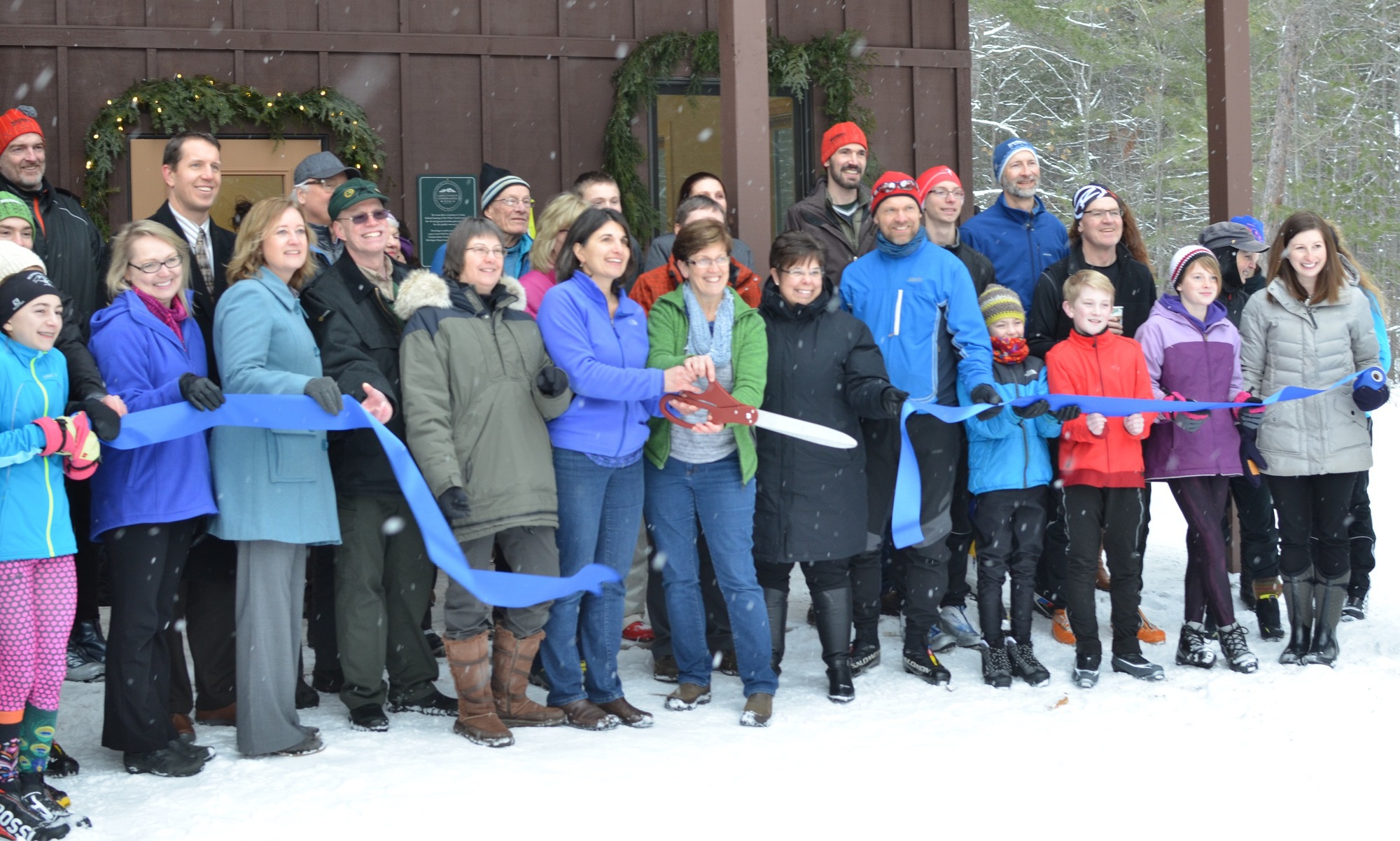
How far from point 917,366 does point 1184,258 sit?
132 cm

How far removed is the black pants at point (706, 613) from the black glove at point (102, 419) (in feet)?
7.59

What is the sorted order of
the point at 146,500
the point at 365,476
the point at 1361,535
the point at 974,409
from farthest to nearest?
the point at 1361,535
the point at 974,409
the point at 365,476
the point at 146,500

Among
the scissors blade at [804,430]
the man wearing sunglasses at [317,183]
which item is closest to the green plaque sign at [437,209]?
the man wearing sunglasses at [317,183]

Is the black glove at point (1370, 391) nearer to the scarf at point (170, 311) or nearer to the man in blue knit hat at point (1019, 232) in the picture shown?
the man in blue knit hat at point (1019, 232)

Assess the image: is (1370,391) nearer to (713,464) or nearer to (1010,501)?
(1010,501)

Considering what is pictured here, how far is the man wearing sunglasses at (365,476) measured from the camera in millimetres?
4559

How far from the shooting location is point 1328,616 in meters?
5.50

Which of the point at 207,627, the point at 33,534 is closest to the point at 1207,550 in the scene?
the point at 207,627

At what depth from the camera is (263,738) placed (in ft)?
14.0

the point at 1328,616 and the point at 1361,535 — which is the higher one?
the point at 1361,535

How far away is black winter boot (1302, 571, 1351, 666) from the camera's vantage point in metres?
5.49

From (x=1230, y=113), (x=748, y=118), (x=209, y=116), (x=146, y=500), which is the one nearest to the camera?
(x=146, y=500)

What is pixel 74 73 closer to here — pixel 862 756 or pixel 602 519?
pixel 602 519

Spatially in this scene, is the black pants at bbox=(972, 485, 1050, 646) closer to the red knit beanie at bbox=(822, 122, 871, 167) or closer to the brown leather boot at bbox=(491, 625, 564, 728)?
the red knit beanie at bbox=(822, 122, 871, 167)
